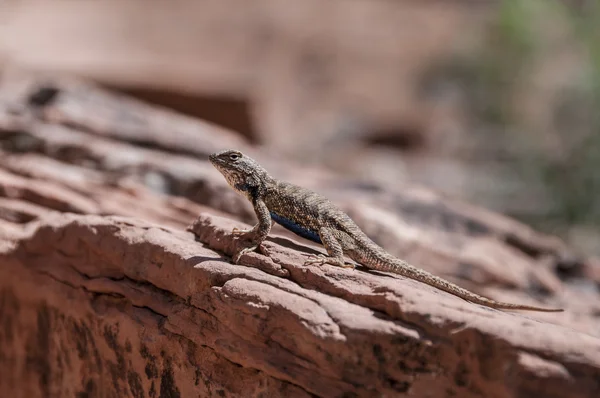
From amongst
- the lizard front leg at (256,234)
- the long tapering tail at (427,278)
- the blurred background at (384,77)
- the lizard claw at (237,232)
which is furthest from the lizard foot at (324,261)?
the blurred background at (384,77)

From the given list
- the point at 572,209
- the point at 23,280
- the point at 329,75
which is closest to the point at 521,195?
the point at 572,209

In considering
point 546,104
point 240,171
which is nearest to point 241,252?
point 240,171

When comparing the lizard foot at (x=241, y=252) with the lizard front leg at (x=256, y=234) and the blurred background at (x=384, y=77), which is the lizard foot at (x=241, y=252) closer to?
the lizard front leg at (x=256, y=234)

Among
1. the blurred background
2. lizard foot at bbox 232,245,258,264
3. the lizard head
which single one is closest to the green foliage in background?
the blurred background

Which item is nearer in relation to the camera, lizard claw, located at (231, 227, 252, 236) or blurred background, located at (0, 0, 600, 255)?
lizard claw, located at (231, 227, 252, 236)

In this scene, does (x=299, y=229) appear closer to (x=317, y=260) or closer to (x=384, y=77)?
(x=317, y=260)

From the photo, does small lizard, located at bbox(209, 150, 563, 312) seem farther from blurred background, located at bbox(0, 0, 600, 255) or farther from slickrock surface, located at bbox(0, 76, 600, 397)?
blurred background, located at bbox(0, 0, 600, 255)

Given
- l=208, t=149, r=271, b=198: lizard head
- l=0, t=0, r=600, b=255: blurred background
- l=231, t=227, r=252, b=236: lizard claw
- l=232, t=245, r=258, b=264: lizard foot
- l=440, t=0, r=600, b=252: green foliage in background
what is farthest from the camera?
l=0, t=0, r=600, b=255: blurred background

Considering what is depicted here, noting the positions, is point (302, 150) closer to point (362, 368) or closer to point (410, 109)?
point (410, 109)
